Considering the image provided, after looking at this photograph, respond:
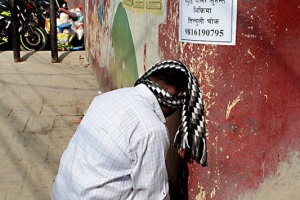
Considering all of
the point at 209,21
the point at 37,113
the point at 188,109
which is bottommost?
the point at 37,113

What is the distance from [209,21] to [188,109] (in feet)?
1.66

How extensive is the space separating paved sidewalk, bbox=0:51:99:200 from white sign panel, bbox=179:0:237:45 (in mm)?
2240

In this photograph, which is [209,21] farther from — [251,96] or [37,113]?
[37,113]

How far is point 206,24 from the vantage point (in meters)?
2.75

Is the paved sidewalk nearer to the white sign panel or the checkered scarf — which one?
the checkered scarf


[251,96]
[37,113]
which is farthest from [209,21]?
[37,113]

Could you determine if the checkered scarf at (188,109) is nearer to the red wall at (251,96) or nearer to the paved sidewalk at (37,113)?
the red wall at (251,96)

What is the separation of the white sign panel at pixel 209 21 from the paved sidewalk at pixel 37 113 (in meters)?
2.24

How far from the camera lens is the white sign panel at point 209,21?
8.68 feet

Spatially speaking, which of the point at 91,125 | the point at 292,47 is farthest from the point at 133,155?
the point at 292,47

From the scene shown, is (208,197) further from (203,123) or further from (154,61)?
(154,61)

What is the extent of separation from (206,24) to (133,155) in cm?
90

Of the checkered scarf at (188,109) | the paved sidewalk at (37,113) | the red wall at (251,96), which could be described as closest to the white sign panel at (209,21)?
the red wall at (251,96)

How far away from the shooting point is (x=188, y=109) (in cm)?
257
